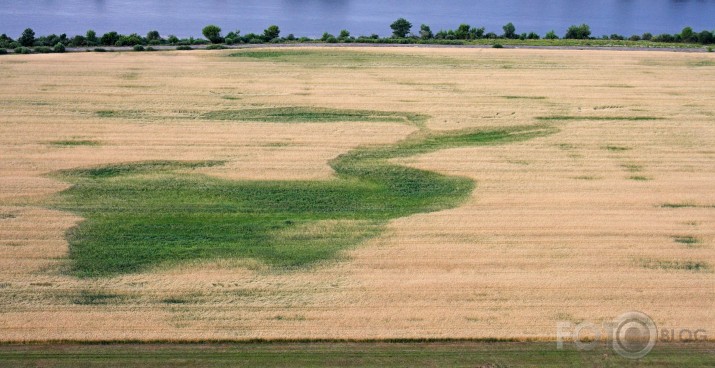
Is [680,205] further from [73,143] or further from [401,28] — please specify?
[401,28]

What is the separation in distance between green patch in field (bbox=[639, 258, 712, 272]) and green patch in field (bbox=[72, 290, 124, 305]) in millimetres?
14535

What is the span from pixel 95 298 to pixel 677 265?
52.6 ft

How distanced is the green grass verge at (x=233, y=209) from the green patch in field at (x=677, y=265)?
643cm

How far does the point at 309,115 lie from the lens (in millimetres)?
33000

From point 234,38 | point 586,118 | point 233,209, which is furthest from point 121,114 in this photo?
point 586,118

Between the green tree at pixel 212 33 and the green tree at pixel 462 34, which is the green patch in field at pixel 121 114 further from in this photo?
the green tree at pixel 462 34

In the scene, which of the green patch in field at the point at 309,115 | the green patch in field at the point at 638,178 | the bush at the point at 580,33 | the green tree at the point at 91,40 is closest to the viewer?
the green patch in field at the point at 638,178

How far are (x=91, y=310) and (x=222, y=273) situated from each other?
11.5 ft

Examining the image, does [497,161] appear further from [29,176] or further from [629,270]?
[29,176]

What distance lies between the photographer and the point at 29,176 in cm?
2611

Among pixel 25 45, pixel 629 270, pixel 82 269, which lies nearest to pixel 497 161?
pixel 629 270

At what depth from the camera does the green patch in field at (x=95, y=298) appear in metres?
18.7

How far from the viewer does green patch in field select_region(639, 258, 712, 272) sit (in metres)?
20.7

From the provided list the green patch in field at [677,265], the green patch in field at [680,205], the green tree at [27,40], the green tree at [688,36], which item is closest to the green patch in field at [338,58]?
the green tree at [27,40]
